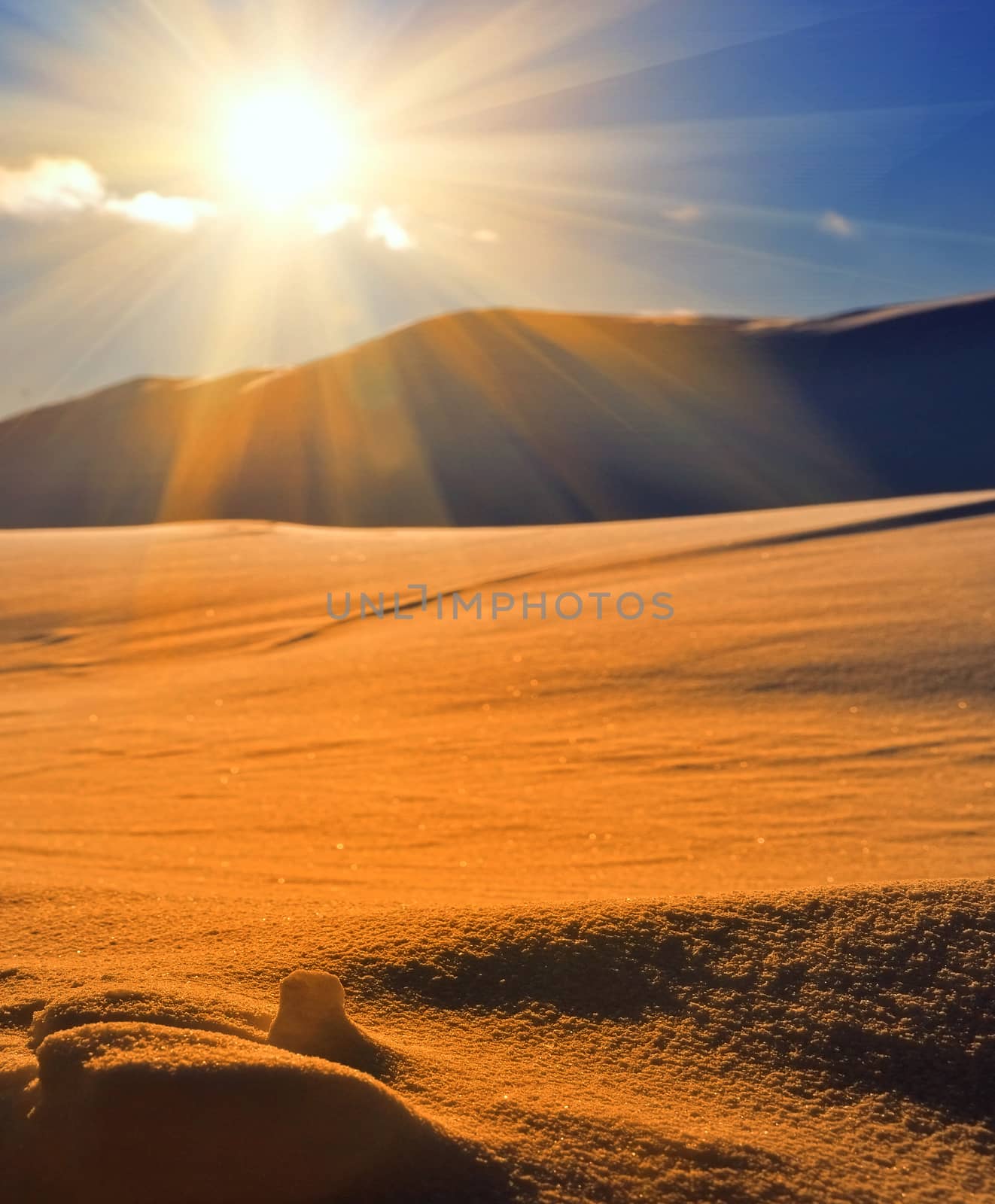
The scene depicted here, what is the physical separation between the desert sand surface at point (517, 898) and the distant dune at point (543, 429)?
20737mm

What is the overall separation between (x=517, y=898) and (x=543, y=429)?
105ft

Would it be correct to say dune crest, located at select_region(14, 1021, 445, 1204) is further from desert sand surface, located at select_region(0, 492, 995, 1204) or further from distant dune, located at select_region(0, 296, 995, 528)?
distant dune, located at select_region(0, 296, 995, 528)

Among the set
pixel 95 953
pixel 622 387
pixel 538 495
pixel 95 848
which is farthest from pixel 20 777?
pixel 622 387

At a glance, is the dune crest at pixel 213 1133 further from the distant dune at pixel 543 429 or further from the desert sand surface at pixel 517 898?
the distant dune at pixel 543 429

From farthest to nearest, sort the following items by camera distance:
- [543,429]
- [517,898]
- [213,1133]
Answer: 1. [543,429]
2. [517,898]
3. [213,1133]

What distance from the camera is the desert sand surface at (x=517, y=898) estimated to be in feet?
3.99

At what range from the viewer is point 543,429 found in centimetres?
3375


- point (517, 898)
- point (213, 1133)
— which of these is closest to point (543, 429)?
point (517, 898)

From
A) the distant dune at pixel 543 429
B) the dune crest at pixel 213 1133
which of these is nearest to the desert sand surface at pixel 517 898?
the dune crest at pixel 213 1133

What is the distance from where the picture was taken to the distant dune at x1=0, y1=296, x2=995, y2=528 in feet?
98.6

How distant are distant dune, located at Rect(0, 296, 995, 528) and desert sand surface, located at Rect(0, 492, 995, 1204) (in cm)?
2074

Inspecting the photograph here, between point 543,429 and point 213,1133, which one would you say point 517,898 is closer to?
point 213,1133

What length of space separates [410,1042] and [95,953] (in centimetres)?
84

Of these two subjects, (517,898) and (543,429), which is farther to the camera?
(543,429)
